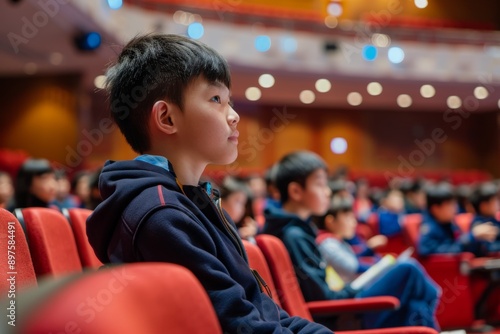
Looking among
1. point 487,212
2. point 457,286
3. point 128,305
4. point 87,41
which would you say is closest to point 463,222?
point 487,212

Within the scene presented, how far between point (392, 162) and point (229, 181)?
9.41 meters

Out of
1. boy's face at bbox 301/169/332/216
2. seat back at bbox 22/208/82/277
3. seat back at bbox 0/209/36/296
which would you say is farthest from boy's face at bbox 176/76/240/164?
boy's face at bbox 301/169/332/216

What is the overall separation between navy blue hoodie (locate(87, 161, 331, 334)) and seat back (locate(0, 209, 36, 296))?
0.42 feet

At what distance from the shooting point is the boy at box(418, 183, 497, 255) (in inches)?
155

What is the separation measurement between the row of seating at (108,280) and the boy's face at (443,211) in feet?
7.87

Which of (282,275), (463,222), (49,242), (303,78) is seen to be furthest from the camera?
(303,78)

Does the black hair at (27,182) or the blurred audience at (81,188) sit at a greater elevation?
the black hair at (27,182)

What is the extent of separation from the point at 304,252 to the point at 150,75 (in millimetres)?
1131

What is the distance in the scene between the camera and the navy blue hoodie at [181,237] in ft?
2.49

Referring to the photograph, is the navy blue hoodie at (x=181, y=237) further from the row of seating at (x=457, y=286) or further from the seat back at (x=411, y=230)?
the seat back at (x=411, y=230)

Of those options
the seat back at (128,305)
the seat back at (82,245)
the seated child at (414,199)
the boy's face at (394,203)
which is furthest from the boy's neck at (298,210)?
the seated child at (414,199)

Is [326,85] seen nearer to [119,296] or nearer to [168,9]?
[168,9]

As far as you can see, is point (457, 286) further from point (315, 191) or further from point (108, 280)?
point (108, 280)

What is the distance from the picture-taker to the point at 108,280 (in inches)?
16.9
